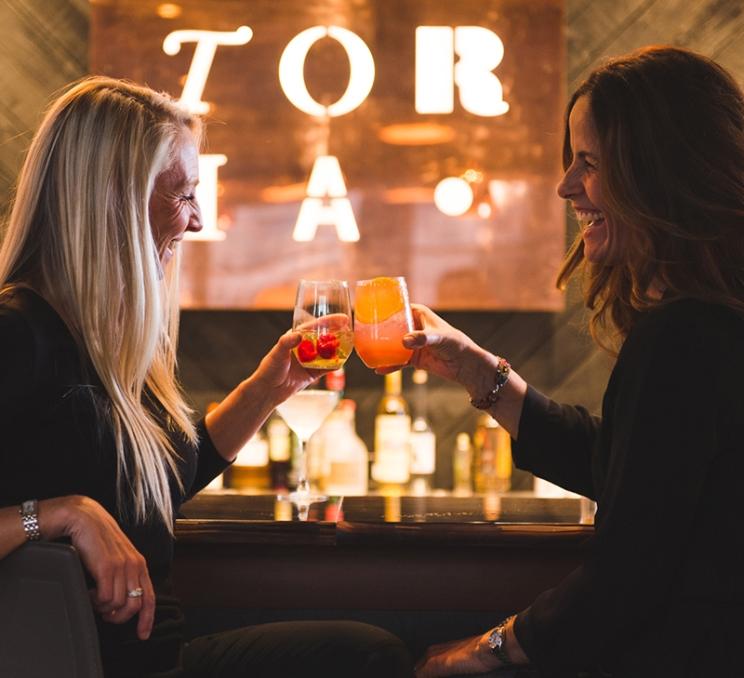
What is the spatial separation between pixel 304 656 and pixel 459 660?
0.27 meters

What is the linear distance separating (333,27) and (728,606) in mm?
2408

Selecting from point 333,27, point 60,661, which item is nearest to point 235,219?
point 333,27

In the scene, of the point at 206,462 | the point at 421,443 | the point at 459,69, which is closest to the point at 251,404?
the point at 206,462

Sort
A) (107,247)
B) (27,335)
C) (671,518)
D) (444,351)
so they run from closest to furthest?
(671,518) → (27,335) → (107,247) → (444,351)

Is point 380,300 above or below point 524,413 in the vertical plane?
above

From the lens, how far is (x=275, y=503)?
1.86 meters

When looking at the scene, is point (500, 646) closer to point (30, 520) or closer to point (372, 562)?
point (372, 562)

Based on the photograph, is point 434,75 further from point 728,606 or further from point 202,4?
point 728,606

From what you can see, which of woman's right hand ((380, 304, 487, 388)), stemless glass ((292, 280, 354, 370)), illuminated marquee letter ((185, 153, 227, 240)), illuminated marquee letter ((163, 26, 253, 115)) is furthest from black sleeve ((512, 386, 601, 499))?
illuminated marquee letter ((163, 26, 253, 115))

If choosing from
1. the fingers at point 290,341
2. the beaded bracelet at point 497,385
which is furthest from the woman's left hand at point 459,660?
the fingers at point 290,341

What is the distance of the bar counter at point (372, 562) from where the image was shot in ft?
5.07

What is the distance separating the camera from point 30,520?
3.84 feet

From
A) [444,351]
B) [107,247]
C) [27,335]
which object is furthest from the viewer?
[444,351]

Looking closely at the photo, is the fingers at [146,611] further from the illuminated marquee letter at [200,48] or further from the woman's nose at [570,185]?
the illuminated marquee letter at [200,48]
